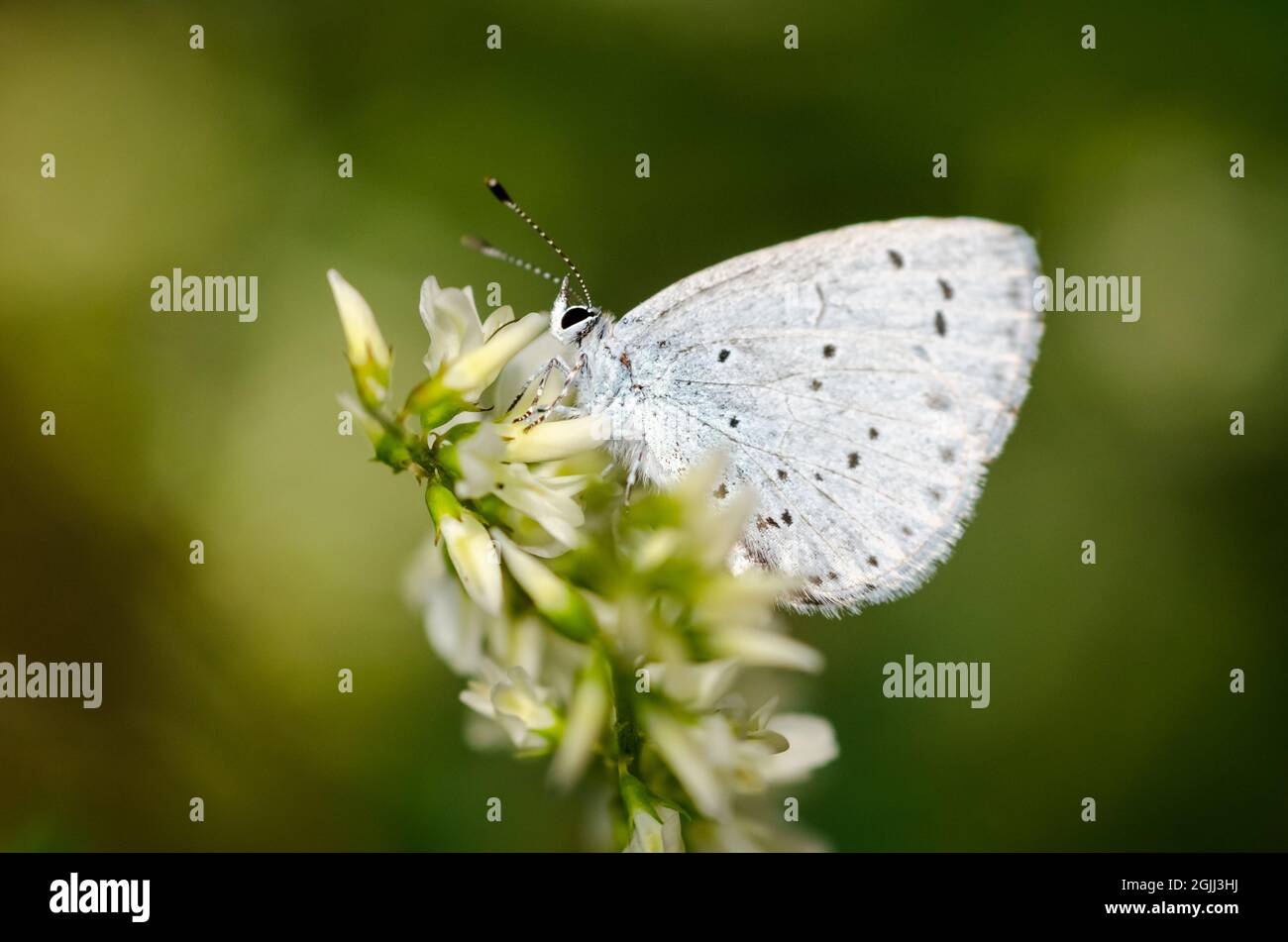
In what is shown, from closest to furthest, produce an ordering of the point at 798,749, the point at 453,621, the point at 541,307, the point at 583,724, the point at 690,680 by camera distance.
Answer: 1. the point at 583,724
2. the point at 690,680
3. the point at 798,749
4. the point at 453,621
5. the point at 541,307

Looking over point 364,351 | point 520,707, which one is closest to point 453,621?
point 520,707

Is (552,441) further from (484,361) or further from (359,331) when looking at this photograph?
(359,331)

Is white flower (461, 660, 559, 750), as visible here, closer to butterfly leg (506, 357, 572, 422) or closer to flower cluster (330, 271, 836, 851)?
flower cluster (330, 271, 836, 851)

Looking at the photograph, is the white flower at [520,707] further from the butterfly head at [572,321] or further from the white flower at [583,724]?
the butterfly head at [572,321]

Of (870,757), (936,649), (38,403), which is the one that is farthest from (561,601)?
(38,403)

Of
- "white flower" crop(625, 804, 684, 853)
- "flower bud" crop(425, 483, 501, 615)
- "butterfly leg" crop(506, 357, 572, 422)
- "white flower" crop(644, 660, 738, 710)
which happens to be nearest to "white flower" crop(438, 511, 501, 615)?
"flower bud" crop(425, 483, 501, 615)
